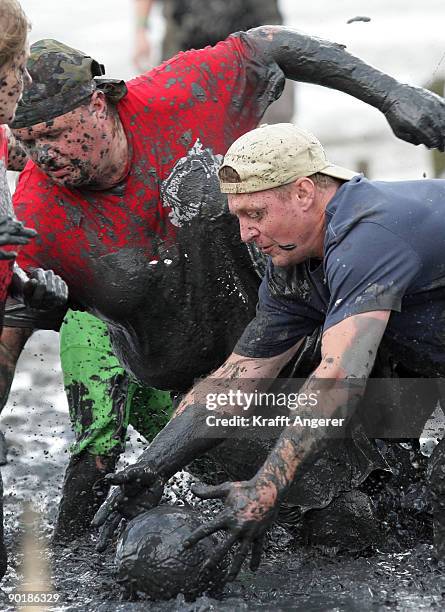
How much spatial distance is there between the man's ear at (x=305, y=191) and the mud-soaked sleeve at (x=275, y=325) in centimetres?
43

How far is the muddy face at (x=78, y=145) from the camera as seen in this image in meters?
4.52

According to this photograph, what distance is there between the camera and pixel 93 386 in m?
5.40

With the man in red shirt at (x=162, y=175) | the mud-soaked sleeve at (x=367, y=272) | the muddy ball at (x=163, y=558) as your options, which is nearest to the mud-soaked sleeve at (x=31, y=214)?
the man in red shirt at (x=162, y=175)

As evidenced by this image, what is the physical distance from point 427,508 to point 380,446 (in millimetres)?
304

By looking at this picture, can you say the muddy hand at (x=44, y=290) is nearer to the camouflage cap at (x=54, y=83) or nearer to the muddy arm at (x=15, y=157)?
the camouflage cap at (x=54, y=83)

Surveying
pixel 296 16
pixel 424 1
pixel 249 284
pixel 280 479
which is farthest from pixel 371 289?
pixel 424 1

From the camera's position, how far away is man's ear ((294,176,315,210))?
4027mm

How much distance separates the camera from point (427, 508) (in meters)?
4.93

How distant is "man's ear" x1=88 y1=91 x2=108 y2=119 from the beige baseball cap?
700 millimetres

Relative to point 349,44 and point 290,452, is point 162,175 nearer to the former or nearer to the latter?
point 290,452

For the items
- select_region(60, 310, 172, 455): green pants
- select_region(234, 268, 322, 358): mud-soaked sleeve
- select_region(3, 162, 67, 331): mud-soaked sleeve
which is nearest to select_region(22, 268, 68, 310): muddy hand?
select_region(3, 162, 67, 331): mud-soaked sleeve

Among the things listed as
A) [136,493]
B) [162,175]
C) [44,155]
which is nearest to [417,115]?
[162,175]

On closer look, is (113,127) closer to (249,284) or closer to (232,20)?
(249,284)

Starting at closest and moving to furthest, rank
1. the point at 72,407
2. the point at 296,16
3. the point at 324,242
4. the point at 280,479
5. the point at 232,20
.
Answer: the point at 280,479
the point at 324,242
the point at 72,407
the point at 232,20
the point at 296,16
